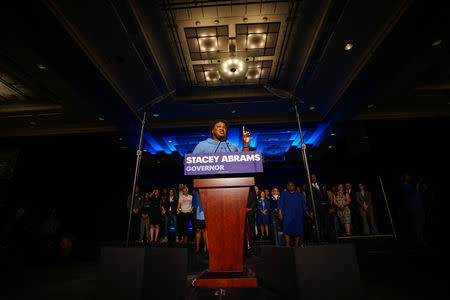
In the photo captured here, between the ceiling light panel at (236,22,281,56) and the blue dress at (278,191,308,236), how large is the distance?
3.05 m

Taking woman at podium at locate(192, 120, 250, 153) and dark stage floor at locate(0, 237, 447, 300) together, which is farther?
woman at podium at locate(192, 120, 250, 153)

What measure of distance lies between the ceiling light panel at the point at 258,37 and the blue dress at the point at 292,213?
3.05m

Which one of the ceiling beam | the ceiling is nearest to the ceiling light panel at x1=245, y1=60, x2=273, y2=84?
the ceiling

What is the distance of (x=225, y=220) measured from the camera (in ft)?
5.75

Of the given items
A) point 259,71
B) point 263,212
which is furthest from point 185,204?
point 259,71

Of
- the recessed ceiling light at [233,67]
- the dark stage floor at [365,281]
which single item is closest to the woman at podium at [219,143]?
the dark stage floor at [365,281]

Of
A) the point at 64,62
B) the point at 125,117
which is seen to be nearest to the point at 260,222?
the point at 125,117

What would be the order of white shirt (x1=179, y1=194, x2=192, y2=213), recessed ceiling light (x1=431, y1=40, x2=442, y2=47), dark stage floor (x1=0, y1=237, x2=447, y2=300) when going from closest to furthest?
1. dark stage floor (x1=0, y1=237, x2=447, y2=300)
2. recessed ceiling light (x1=431, y1=40, x2=442, y2=47)
3. white shirt (x1=179, y1=194, x2=192, y2=213)

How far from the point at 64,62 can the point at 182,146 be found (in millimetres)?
5483

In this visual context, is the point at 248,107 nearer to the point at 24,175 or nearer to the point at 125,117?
the point at 125,117

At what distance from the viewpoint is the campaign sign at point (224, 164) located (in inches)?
64.6

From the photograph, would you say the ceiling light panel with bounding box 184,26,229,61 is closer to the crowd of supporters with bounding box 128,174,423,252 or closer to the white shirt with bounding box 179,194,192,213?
the crowd of supporters with bounding box 128,174,423,252

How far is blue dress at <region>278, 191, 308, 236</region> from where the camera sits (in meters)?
4.07

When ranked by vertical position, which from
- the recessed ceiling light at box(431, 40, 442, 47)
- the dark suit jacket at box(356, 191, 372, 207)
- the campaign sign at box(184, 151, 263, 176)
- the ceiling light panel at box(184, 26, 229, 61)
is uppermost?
the ceiling light panel at box(184, 26, 229, 61)
